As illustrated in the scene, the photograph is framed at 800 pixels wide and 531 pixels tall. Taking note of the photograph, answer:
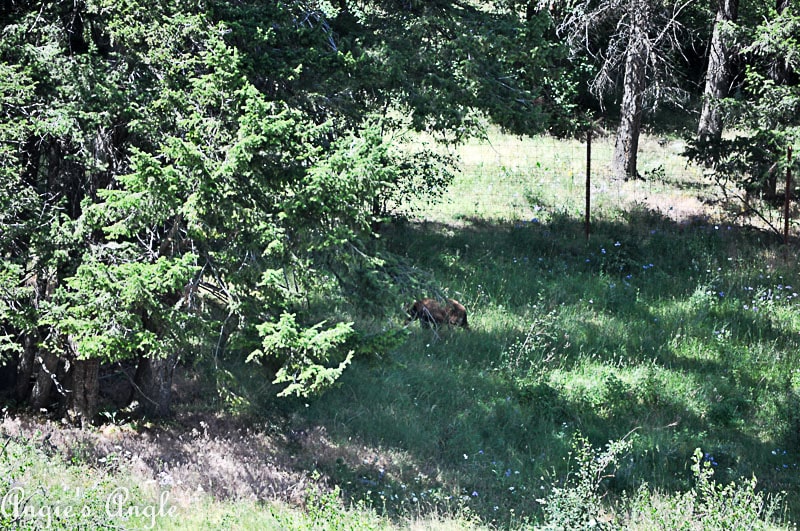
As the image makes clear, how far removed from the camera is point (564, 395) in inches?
399

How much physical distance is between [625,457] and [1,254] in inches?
267

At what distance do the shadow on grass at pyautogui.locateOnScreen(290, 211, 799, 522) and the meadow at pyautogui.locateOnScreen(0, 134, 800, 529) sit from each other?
0.03m

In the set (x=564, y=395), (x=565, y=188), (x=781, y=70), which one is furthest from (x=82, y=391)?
(x=781, y=70)

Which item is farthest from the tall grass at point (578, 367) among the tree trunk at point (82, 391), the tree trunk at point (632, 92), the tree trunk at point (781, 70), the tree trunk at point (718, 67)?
the tree trunk at point (718, 67)

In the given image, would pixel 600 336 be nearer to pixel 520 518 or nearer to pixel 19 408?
pixel 520 518

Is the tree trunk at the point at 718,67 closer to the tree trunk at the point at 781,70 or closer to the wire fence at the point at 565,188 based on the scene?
the tree trunk at the point at 781,70

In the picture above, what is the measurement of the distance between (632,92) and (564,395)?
10.9 m

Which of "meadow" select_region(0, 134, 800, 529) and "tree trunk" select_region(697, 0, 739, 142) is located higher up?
"tree trunk" select_region(697, 0, 739, 142)

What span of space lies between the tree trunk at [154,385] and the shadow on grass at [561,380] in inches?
63.6

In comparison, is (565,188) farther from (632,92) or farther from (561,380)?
(561,380)

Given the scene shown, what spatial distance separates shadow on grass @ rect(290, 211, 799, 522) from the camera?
28.6 feet

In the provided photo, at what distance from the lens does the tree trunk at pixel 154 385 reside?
28.6 ft

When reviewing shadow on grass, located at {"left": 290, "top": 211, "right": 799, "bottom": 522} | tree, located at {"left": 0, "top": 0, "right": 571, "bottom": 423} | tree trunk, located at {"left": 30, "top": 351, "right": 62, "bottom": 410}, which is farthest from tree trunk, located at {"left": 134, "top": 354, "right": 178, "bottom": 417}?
shadow on grass, located at {"left": 290, "top": 211, "right": 799, "bottom": 522}

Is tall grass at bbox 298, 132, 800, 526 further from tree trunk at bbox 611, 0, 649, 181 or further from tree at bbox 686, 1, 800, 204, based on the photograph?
tree trunk at bbox 611, 0, 649, 181
